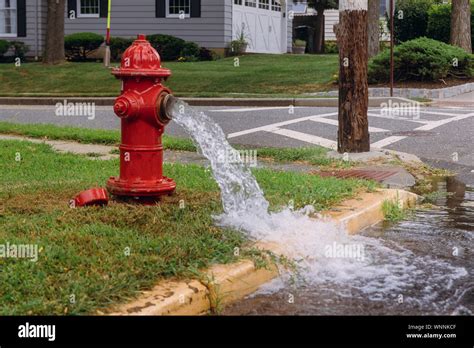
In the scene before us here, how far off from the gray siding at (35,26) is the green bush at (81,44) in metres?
1.60

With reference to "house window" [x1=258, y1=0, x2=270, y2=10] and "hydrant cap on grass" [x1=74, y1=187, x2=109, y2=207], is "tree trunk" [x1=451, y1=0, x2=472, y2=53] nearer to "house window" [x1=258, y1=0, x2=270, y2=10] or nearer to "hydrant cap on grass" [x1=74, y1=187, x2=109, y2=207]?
"house window" [x1=258, y1=0, x2=270, y2=10]

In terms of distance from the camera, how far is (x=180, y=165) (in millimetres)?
8922

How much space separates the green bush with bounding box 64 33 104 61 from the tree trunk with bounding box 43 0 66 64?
2238 mm

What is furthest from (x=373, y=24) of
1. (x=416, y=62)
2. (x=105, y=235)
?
(x=105, y=235)

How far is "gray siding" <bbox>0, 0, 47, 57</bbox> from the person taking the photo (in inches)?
1184

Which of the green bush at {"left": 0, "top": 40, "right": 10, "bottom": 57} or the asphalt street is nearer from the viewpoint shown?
the asphalt street

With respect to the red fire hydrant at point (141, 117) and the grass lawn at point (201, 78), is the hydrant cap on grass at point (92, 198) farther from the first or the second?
the grass lawn at point (201, 78)

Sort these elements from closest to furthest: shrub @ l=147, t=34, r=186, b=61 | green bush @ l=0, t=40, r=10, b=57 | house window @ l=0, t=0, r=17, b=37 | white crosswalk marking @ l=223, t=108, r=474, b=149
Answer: white crosswalk marking @ l=223, t=108, r=474, b=149 < shrub @ l=147, t=34, r=186, b=61 < green bush @ l=0, t=40, r=10, b=57 < house window @ l=0, t=0, r=17, b=37

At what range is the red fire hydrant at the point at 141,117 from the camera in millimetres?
6016

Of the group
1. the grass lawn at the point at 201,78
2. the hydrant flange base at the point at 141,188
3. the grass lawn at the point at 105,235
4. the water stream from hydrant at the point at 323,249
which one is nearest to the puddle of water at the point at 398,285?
the water stream from hydrant at the point at 323,249

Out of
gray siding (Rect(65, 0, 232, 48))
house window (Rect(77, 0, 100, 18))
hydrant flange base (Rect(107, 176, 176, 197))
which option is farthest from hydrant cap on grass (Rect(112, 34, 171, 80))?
house window (Rect(77, 0, 100, 18))

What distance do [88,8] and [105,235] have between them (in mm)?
25982

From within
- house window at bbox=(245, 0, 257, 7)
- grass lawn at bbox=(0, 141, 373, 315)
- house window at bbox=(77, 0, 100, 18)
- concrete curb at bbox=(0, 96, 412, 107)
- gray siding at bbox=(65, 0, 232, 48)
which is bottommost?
grass lawn at bbox=(0, 141, 373, 315)

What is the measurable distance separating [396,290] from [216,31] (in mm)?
24272
